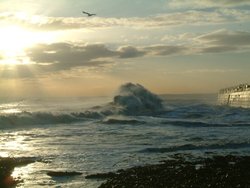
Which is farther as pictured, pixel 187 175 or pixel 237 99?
pixel 237 99

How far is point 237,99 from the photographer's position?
7738 centimetres

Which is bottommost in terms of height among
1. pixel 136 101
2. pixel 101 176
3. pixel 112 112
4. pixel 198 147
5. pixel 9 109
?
pixel 198 147

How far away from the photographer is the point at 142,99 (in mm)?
77250

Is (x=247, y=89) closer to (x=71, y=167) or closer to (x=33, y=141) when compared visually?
(x=33, y=141)

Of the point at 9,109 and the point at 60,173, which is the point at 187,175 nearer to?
the point at 60,173

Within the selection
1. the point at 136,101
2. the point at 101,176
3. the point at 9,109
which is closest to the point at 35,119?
the point at 136,101

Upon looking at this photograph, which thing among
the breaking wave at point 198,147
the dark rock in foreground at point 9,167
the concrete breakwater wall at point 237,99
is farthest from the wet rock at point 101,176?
the concrete breakwater wall at point 237,99

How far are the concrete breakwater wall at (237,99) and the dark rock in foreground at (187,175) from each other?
5000 cm

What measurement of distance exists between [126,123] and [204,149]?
2154cm

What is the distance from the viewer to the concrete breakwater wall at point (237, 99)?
70188 mm

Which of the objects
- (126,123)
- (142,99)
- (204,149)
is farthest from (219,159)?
(142,99)

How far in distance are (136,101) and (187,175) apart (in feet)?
185

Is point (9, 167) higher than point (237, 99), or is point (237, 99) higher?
point (237, 99)

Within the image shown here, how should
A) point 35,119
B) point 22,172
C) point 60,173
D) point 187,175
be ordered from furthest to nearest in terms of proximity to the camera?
point 35,119
point 22,172
point 60,173
point 187,175
